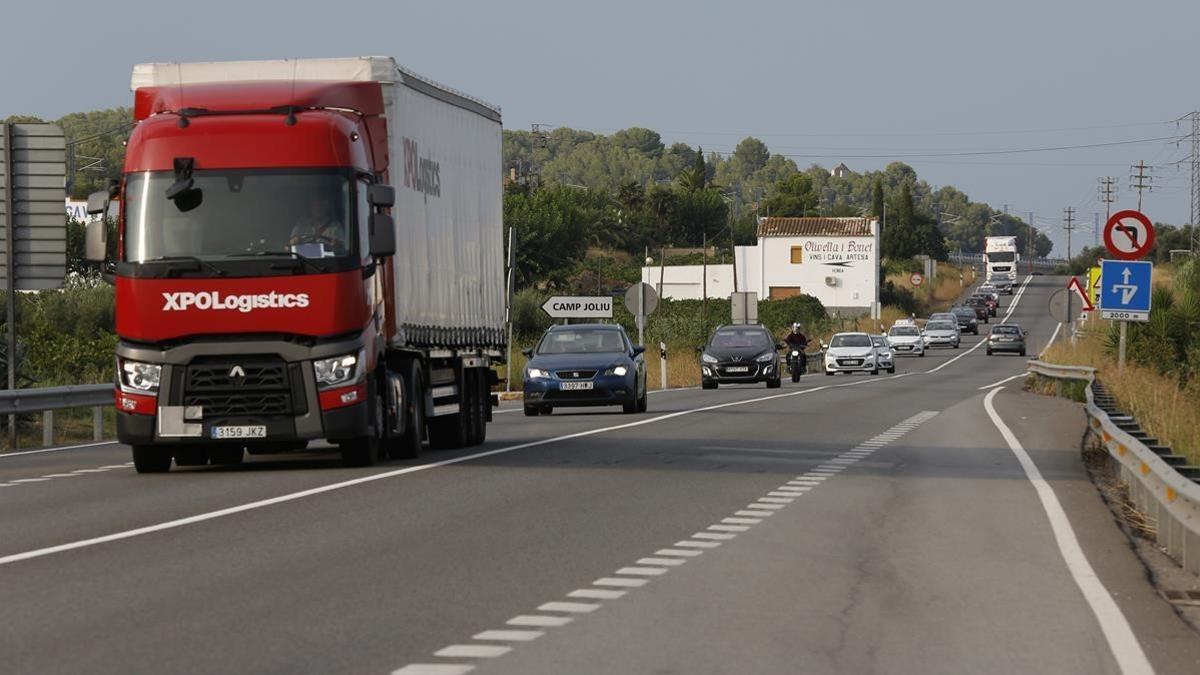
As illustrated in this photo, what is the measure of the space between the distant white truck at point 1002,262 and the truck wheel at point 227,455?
149482 millimetres

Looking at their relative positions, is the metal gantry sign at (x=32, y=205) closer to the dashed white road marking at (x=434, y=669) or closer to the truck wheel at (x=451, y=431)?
the truck wheel at (x=451, y=431)

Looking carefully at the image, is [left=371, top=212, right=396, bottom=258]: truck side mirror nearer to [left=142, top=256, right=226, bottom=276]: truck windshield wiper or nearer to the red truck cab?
the red truck cab

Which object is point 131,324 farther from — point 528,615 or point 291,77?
point 528,615

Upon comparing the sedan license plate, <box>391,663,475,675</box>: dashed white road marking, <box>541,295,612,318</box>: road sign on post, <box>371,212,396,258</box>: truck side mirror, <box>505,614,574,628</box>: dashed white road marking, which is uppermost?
<box>371,212,396,258</box>: truck side mirror

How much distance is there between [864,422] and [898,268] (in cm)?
14616

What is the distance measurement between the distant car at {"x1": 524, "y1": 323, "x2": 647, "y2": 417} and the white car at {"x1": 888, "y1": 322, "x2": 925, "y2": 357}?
63410 millimetres

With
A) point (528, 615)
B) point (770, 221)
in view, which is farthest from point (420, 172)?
point (770, 221)

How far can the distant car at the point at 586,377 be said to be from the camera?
31.1 meters

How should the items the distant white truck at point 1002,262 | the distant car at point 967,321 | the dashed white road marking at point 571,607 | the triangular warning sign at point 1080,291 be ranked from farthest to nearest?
the distant white truck at point 1002,262 < the distant car at point 967,321 < the triangular warning sign at point 1080,291 < the dashed white road marking at point 571,607

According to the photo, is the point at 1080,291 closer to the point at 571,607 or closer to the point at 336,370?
the point at 336,370

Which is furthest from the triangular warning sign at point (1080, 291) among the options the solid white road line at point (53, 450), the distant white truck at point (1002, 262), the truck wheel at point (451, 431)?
the distant white truck at point (1002, 262)

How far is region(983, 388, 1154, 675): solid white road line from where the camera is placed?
841cm

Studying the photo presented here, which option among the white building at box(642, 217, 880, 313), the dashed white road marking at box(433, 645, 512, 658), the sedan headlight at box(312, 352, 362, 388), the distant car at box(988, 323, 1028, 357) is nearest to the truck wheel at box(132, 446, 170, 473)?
the sedan headlight at box(312, 352, 362, 388)

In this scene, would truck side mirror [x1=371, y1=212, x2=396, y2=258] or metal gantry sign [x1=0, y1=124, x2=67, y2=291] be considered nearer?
truck side mirror [x1=371, y1=212, x2=396, y2=258]
